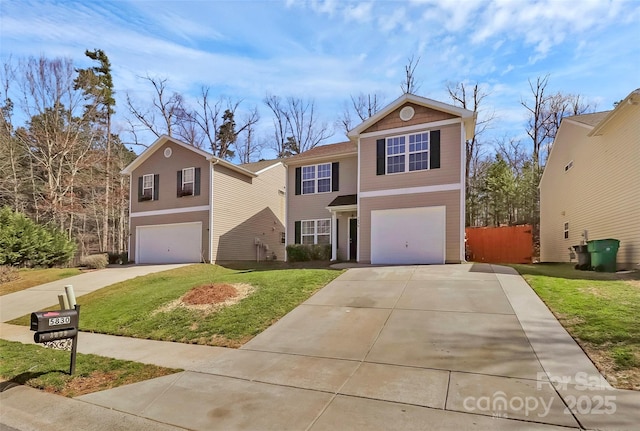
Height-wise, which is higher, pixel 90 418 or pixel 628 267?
pixel 628 267

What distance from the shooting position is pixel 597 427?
333cm

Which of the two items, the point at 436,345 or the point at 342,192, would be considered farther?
the point at 342,192

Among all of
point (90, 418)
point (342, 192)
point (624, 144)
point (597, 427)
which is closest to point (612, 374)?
point (597, 427)

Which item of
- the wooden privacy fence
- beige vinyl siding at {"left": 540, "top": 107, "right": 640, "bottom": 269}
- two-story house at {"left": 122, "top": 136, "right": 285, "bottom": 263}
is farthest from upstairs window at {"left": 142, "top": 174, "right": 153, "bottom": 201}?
beige vinyl siding at {"left": 540, "top": 107, "right": 640, "bottom": 269}

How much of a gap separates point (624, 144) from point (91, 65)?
34828 millimetres

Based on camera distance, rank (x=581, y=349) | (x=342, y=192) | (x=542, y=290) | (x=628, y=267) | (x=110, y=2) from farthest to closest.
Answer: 1. (x=342, y=192)
2. (x=628, y=267)
3. (x=110, y=2)
4. (x=542, y=290)
5. (x=581, y=349)

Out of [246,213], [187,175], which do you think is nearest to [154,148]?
[187,175]

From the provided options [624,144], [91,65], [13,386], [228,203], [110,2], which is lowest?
[13,386]

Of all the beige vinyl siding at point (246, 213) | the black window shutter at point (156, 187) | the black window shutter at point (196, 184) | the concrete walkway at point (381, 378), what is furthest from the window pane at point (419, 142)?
the black window shutter at point (156, 187)

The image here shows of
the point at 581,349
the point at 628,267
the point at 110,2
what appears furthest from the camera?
the point at 628,267

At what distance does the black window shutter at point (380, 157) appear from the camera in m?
15.2

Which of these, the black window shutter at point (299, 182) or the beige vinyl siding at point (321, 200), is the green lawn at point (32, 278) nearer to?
the beige vinyl siding at point (321, 200)

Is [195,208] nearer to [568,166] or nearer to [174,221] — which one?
[174,221]

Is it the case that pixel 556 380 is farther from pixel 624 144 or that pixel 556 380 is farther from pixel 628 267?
pixel 624 144
